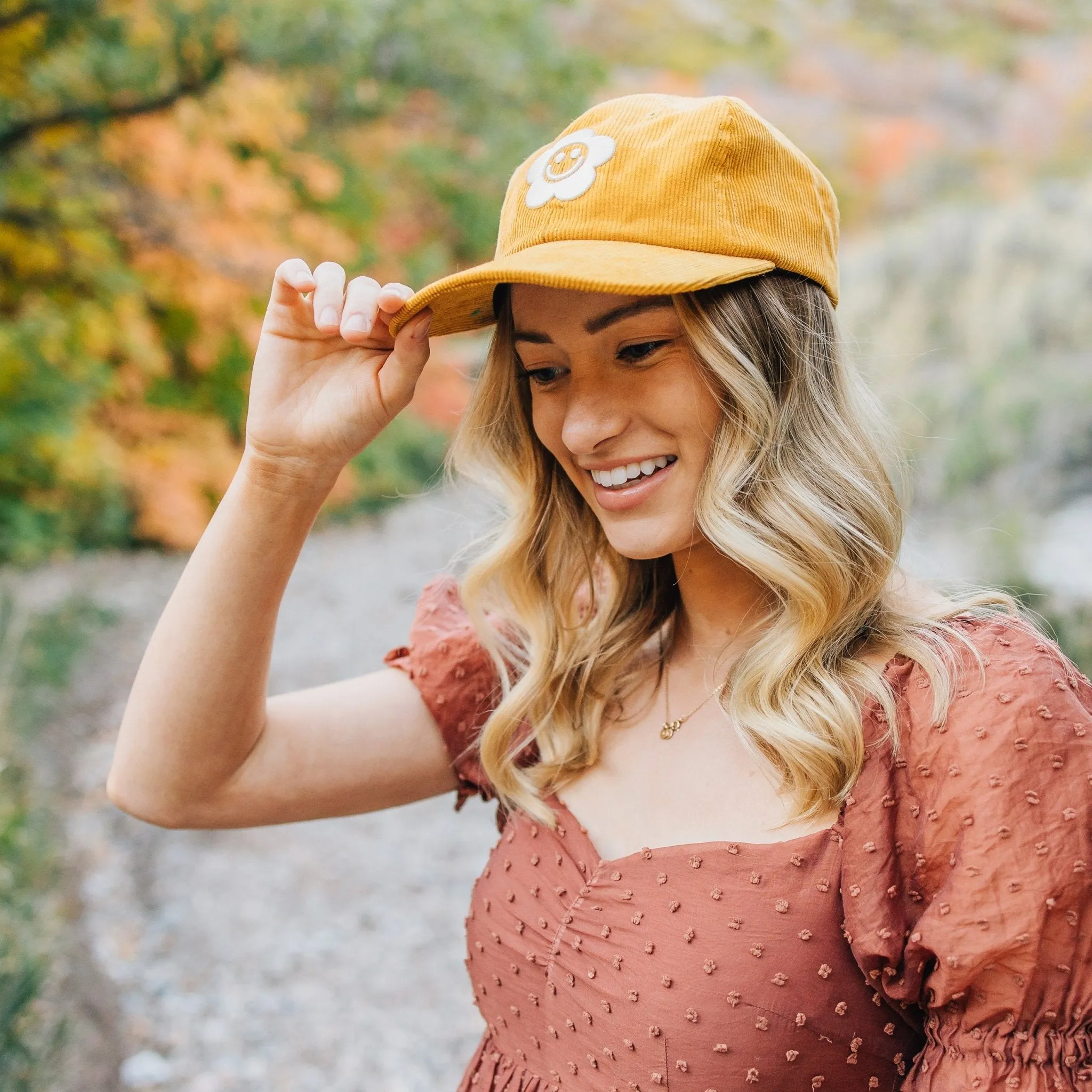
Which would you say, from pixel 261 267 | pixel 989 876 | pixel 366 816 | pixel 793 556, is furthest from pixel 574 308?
pixel 261 267

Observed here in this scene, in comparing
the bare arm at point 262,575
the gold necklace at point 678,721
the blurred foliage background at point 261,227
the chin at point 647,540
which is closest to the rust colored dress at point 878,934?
the gold necklace at point 678,721

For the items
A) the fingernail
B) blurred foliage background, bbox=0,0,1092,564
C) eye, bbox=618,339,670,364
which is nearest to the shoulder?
eye, bbox=618,339,670,364

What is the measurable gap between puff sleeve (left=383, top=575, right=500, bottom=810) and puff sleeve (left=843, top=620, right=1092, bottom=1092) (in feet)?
2.24

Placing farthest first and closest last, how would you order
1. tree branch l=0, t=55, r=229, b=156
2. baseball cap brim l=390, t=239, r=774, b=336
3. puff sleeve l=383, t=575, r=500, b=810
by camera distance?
tree branch l=0, t=55, r=229, b=156
puff sleeve l=383, t=575, r=500, b=810
baseball cap brim l=390, t=239, r=774, b=336

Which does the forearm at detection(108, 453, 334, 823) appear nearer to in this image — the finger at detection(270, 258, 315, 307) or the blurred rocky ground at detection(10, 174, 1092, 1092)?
the finger at detection(270, 258, 315, 307)

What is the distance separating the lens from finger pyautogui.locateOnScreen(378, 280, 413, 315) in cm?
152

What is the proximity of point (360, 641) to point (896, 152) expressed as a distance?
27.7 ft

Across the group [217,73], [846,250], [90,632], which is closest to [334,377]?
[217,73]

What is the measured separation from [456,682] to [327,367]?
1.77ft

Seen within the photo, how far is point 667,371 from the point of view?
145 cm

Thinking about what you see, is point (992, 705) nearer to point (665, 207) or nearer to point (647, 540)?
point (647, 540)

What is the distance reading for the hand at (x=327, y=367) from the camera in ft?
4.98

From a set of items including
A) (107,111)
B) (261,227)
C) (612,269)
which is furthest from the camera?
(261,227)

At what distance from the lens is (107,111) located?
5590 millimetres
